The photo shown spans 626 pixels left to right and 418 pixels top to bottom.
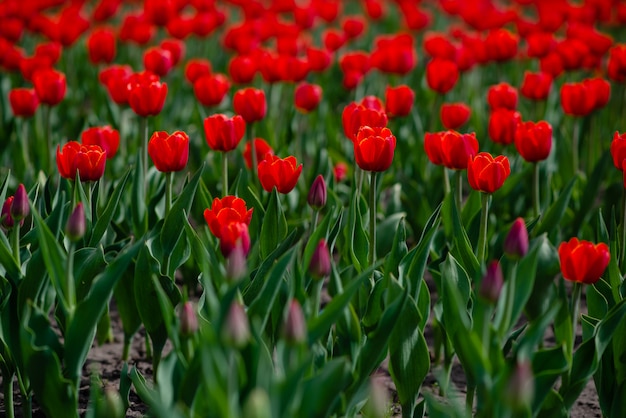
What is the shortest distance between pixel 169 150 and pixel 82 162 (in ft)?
0.87

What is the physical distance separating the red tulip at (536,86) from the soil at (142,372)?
1241mm

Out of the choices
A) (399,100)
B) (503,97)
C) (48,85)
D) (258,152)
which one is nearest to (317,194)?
(258,152)

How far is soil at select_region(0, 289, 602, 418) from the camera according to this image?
2932 millimetres

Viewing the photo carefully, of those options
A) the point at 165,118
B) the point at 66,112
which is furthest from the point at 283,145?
the point at 66,112

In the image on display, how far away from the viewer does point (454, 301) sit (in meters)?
2.15

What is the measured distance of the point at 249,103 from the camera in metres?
3.57

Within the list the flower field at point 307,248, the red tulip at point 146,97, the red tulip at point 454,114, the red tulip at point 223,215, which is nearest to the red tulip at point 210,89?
the flower field at point 307,248

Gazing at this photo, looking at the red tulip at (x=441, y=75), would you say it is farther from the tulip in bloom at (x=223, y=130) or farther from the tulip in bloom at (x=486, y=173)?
the tulip in bloom at (x=486, y=173)

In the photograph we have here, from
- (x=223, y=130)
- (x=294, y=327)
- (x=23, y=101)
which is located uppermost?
(x=294, y=327)

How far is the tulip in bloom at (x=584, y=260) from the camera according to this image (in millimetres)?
2336

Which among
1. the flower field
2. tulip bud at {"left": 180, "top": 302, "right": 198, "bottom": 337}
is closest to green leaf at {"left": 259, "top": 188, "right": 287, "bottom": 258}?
the flower field

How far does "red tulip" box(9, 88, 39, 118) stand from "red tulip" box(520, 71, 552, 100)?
226 centimetres

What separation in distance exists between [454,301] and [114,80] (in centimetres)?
203

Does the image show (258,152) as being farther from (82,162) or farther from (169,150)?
(82,162)
